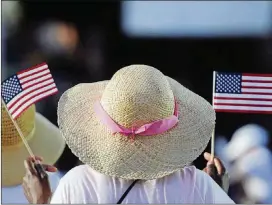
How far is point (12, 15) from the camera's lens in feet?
8.90

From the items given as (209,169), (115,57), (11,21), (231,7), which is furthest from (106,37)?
(209,169)

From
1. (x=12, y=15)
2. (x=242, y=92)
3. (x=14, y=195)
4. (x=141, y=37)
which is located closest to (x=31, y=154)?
(x=14, y=195)

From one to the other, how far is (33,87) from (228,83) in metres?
0.55

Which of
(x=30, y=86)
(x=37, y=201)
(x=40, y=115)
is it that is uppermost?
(x=30, y=86)

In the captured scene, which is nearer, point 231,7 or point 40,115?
point 40,115

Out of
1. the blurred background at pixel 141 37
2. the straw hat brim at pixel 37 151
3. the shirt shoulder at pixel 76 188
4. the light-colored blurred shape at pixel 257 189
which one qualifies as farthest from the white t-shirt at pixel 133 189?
the blurred background at pixel 141 37

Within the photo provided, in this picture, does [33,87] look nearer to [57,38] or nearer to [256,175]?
[256,175]

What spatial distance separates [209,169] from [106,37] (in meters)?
1.36

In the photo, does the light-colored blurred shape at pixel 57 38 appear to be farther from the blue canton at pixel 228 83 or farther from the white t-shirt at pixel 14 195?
the blue canton at pixel 228 83

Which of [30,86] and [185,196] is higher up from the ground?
[30,86]

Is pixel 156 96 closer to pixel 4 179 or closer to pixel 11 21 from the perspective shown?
pixel 4 179

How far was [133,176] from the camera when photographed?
5.03ft

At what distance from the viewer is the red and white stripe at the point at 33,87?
169 cm

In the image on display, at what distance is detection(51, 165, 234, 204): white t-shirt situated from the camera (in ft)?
5.02
